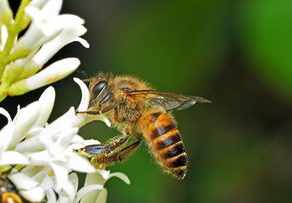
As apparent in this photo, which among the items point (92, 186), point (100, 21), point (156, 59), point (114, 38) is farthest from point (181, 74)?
point (92, 186)

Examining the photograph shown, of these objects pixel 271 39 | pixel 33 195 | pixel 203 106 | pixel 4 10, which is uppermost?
pixel 4 10

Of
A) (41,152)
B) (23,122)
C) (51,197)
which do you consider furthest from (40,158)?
(51,197)

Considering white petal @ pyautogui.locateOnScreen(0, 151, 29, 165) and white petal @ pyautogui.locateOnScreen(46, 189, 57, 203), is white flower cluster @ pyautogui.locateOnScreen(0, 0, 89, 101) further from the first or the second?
white petal @ pyautogui.locateOnScreen(46, 189, 57, 203)

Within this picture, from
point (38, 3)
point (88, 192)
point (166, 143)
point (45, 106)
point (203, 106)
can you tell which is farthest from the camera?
point (203, 106)


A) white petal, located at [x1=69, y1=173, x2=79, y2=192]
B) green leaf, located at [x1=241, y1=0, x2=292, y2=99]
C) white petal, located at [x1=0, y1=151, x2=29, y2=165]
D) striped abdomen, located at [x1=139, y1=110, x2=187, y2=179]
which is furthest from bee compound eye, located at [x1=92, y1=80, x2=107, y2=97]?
green leaf, located at [x1=241, y1=0, x2=292, y2=99]

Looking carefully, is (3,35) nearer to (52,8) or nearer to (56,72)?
(52,8)

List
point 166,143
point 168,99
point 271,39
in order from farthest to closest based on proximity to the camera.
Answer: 1. point 271,39
2. point 168,99
3. point 166,143
